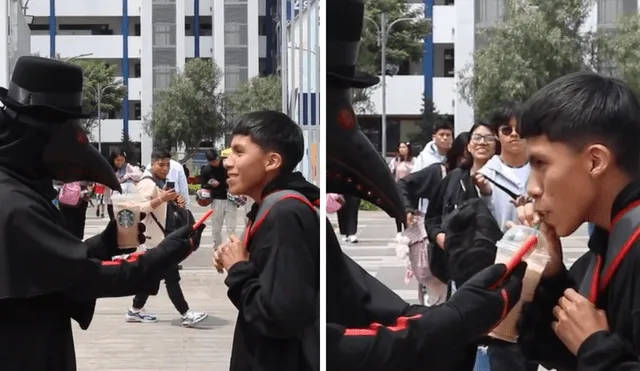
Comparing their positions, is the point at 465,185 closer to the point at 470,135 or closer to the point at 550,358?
the point at 470,135

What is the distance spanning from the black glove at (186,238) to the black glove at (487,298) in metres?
0.70

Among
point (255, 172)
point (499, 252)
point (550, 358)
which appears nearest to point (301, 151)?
point (255, 172)

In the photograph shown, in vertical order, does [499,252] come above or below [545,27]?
below

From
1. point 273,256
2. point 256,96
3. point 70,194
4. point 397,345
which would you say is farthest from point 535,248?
point 70,194

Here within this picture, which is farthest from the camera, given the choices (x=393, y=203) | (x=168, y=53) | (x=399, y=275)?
(x=168, y=53)

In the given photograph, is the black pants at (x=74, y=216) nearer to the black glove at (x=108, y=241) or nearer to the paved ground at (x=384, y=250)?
the black glove at (x=108, y=241)

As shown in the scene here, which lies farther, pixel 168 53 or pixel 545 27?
pixel 168 53

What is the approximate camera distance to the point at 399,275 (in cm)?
154

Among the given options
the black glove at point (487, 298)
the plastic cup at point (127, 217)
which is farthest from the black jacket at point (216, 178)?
the black glove at point (487, 298)

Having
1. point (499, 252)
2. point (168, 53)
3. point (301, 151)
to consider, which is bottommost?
point (499, 252)

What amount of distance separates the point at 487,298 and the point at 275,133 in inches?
19.6

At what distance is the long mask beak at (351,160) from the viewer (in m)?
1.32

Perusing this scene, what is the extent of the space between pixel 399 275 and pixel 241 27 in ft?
1.67

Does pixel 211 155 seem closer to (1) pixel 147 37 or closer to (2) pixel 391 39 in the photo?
(1) pixel 147 37
